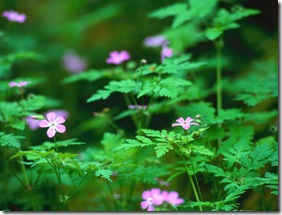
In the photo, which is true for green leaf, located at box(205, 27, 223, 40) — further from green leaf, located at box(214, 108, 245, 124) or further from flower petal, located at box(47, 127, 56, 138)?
flower petal, located at box(47, 127, 56, 138)

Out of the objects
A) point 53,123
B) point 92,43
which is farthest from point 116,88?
point 92,43

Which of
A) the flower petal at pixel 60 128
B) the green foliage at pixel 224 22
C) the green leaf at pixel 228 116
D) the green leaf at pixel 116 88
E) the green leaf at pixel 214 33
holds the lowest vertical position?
the flower petal at pixel 60 128

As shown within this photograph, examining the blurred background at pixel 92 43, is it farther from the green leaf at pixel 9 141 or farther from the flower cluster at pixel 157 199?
the flower cluster at pixel 157 199

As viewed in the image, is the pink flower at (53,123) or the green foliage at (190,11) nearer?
the pink flower at (53,123)

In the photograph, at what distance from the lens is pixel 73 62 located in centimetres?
520

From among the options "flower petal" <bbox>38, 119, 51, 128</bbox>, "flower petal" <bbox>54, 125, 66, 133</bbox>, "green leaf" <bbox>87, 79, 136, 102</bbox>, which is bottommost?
"flower petal" <bbox>54, 125, 66, 133</bbox>

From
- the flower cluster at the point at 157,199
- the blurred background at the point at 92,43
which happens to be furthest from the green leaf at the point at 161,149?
the blurred background at the point at 92,43

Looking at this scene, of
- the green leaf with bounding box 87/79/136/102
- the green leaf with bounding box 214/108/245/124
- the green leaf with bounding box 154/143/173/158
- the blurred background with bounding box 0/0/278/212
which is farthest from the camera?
the blurred background with bounding box 0/0/278/212

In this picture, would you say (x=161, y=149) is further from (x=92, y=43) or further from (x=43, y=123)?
(x=92, y=43)

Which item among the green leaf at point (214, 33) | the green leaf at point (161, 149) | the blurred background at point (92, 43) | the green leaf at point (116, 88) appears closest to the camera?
the green leaf at point (161, 149)

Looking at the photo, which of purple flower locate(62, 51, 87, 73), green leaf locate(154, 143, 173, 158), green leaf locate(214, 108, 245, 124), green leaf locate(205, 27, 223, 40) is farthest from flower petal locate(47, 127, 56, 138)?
purple flower locate(62, 51, 87, 73)

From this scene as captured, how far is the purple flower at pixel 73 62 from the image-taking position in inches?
203

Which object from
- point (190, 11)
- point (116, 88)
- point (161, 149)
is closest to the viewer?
point (161, 149)

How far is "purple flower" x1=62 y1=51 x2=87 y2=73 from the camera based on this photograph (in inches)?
203
